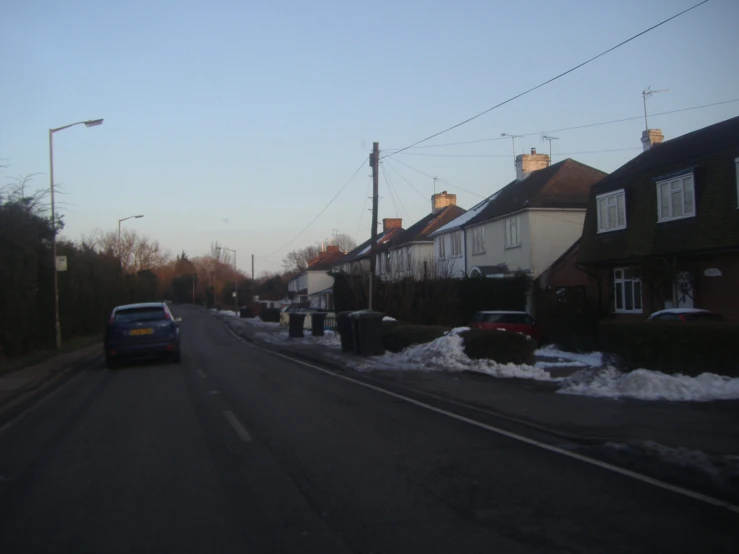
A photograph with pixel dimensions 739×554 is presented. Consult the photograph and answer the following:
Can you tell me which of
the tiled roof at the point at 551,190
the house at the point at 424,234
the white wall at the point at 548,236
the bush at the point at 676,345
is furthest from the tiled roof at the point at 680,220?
the house at the point at 424,234

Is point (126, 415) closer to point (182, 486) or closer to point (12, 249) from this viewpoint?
point (182, 486)

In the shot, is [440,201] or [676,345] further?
[440,201]

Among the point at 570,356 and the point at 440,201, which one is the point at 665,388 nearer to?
the point at 570,356

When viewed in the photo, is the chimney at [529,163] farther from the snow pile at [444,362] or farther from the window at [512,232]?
the snow pile at [444,362]

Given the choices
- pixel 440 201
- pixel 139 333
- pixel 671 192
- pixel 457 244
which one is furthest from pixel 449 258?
pixel 139 333

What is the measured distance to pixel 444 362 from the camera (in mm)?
17094

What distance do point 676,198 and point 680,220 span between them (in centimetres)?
88

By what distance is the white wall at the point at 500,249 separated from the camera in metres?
32.5

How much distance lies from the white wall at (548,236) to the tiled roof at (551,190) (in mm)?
511

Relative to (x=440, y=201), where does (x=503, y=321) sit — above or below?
below

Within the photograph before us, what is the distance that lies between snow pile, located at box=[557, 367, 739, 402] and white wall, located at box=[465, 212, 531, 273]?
2045 cm

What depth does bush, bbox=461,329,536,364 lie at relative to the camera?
55.8 ft

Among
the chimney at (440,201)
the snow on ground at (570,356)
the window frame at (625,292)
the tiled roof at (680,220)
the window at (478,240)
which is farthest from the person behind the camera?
the chimney at (440,201)

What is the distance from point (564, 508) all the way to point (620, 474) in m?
1.33
